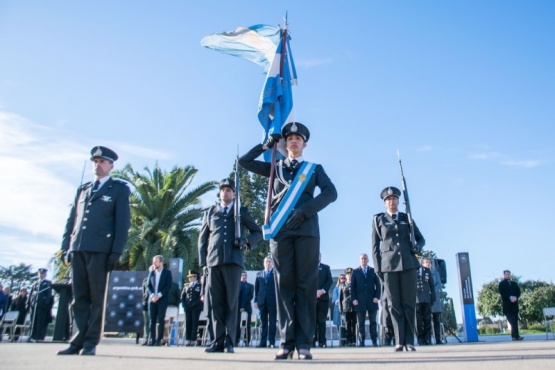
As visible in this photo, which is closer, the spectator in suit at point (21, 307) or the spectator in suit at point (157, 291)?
the spectator in suit at point (157, 291)

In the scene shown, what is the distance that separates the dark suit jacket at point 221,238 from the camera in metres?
6.30

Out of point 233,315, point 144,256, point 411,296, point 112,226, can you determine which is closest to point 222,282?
point 233,315

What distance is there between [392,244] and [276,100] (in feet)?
8.75

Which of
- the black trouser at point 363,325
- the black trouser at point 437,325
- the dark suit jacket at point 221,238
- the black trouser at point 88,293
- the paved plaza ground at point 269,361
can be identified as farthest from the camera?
the black trouser at point 437,325

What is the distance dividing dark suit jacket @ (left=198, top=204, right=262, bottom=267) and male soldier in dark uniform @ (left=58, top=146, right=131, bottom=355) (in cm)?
127

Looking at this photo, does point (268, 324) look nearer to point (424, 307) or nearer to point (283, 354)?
point (424, 307)

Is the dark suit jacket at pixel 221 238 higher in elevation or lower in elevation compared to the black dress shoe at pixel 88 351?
higher

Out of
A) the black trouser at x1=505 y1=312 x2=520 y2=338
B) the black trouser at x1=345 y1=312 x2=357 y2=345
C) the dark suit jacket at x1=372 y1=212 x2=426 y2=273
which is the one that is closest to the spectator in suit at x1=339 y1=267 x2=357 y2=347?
the black trouser at x1=345 y1=312 x2=357 y2=345

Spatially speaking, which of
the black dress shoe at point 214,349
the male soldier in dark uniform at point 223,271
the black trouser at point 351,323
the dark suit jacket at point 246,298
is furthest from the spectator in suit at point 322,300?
the black dress shoe at point 214,349

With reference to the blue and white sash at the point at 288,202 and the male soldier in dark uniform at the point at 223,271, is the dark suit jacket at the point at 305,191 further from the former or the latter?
the male soldier in dark uniform at the point at 223,271

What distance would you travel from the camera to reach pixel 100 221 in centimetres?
562

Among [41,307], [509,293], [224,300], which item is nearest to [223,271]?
[224,300]

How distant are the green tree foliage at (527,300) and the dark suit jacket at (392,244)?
38473mm

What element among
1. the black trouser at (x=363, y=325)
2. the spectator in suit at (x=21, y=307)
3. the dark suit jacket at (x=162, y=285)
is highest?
the dark suit jacket at (x=162, y=285)
